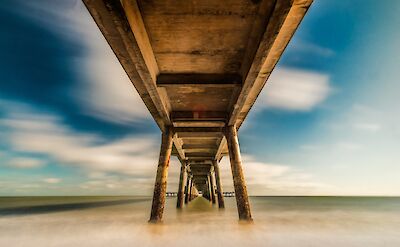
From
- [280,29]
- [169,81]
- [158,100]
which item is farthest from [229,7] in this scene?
[158,100]

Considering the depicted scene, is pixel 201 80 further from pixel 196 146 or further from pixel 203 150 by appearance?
pixel 203 150

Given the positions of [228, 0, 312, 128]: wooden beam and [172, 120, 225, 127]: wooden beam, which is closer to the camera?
[228, 0, 312, 128]: wooden beam

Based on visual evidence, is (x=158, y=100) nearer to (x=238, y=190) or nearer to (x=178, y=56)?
(x=178, y=56)

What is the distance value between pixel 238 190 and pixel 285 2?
20.2ft

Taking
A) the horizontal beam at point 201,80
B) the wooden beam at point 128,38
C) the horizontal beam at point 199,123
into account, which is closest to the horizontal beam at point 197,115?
the horizontal beam at point 199,123

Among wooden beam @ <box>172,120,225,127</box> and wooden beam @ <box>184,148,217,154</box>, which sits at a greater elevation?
wooden beam @ <box>184,148,217,154</box>

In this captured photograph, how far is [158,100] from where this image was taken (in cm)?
641

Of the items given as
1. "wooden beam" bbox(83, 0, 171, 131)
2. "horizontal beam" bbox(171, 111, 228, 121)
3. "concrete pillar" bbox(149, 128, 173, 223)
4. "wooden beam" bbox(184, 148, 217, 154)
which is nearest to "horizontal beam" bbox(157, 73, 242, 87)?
"wooden beam" bbox(83, 0, 171, 131)

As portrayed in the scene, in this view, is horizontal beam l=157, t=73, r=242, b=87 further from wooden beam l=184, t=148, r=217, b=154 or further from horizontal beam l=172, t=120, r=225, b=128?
wooden beam l=184, t=148, r=217, b=154

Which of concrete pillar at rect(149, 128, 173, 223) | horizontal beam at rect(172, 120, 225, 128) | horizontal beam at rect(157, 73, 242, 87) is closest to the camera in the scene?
horizontal beam at rect(157, 73, 242, 87)

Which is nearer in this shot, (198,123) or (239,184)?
(239,184)

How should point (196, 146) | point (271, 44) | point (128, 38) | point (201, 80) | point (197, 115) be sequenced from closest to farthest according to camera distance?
point (128, 38) → point (271, 44) → point (201, 80) → point (197, 115) → point (196, 146)

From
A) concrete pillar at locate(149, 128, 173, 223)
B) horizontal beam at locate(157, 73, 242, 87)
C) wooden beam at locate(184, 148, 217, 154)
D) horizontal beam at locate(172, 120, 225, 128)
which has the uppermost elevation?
wooden beam at locate(184, 148, 217, 154)

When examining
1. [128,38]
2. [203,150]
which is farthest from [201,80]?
[203,150]
